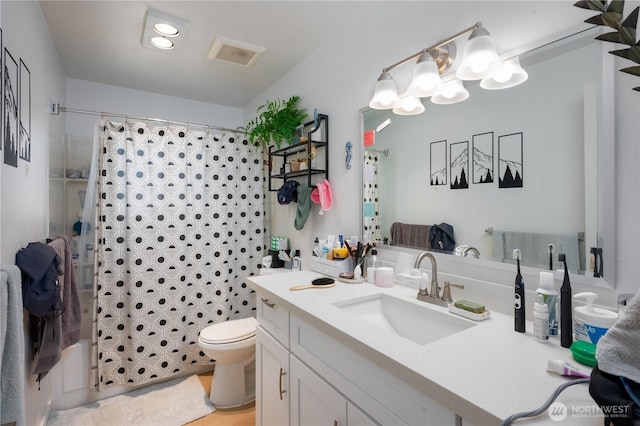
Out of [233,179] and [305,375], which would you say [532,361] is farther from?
[233,179]

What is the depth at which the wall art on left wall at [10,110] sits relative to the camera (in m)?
1.17

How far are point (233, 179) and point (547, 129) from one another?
2169 mm

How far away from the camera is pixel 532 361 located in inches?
30.9

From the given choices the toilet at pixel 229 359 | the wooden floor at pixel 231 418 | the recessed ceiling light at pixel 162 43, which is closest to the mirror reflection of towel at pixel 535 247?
the toilet at pixel 229 359

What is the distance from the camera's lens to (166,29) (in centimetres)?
188

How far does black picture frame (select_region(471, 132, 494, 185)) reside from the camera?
1.21 metres

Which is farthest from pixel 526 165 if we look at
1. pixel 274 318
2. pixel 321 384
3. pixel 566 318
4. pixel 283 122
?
pixel 283 122

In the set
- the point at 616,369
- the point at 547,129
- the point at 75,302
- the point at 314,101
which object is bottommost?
the point at 75,302

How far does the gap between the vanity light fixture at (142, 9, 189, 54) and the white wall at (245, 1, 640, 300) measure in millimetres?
844

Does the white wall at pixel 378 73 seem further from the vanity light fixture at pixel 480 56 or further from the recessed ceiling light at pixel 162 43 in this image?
the recessed ceiling light at pixel 162 43

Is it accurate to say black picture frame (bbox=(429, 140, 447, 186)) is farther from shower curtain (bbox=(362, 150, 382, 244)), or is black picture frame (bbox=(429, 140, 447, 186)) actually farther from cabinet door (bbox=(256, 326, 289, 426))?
cabinet door (bbox=(256, 326, 289, 426))

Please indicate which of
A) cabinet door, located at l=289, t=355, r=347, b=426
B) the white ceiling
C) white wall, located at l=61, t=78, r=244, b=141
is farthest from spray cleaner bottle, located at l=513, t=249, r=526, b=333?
white wall, located at l=61, t=78, r=244, b=141

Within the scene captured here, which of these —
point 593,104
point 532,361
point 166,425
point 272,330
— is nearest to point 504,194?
point 593,104

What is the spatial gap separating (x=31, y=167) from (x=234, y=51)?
55.2 inches
